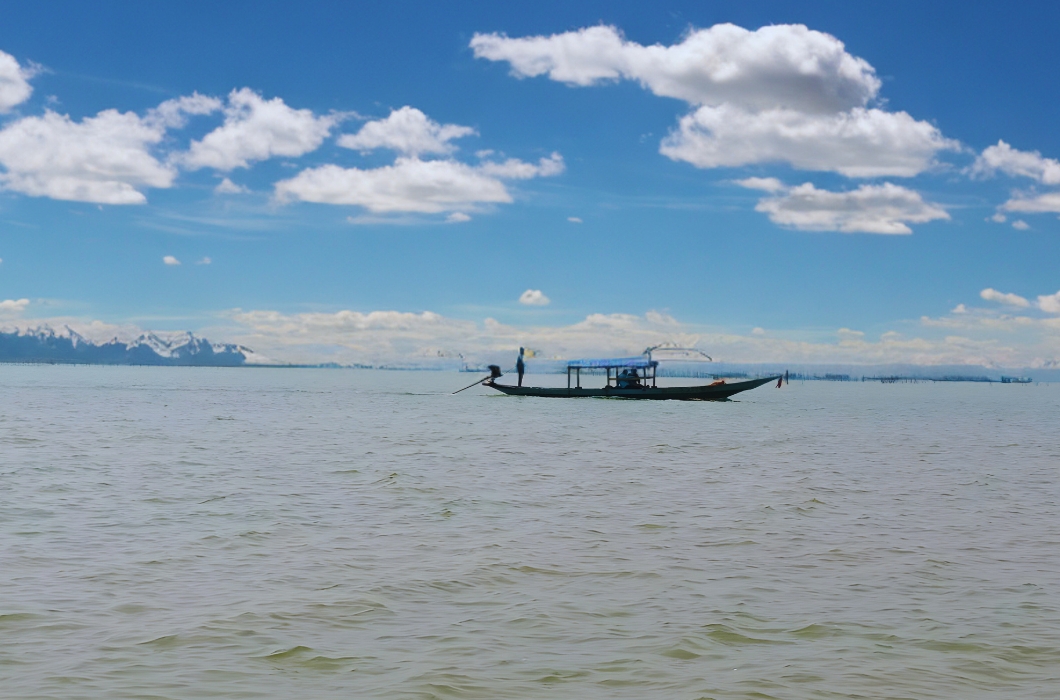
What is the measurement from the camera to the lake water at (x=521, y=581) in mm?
9945

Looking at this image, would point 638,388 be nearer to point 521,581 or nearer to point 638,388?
point 638,388

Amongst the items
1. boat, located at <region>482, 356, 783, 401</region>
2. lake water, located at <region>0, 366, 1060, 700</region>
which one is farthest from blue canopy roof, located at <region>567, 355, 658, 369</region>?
lake water, located at <region>0, 366, 1060, 700</region>

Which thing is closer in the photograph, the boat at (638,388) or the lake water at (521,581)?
the lake water at (521,581)

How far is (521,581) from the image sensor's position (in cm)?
1445

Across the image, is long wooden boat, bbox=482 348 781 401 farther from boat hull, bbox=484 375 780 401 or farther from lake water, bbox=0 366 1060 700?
lake water, bbox=0 366 1060 700

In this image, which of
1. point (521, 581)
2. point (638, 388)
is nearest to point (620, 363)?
point (638, 388)

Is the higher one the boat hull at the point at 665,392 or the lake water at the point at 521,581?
the boat hull at the point at 665,392

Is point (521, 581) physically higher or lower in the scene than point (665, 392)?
lower

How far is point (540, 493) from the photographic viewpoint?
2517 cm

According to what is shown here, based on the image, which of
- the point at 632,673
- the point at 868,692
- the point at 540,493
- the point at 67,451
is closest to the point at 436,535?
the point at 540,493

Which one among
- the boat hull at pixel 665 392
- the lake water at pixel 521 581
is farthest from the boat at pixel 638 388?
the lake water at pixel 521 581

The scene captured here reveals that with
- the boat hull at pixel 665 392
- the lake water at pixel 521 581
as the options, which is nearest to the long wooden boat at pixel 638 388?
the boat hull at pixel 665 392

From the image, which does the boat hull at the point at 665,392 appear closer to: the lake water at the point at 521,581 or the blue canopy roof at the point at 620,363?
the blue canopy roof at the point at 620,363

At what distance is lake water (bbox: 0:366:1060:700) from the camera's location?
9945 millimetres
